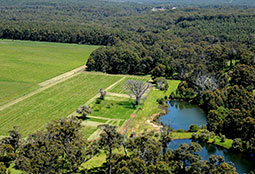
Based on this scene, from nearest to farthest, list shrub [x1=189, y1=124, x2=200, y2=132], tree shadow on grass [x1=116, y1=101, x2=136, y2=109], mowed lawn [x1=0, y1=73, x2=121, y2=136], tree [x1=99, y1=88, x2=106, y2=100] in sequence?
shrub [x1=189, y1=124, x2=200, y2=132] → mowed lawn [x1=0, y1=73, x2=121, y2=136] → tree shadow on grass [x1=116, y1=101, x2=136, y2=109] → tree [x1=99, y1=88, x2=106, y2=100]

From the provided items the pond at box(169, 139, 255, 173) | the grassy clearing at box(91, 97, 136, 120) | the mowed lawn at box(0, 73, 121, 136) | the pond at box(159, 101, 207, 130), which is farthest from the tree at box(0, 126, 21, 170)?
the pond at box(159, 101, 207, 130)

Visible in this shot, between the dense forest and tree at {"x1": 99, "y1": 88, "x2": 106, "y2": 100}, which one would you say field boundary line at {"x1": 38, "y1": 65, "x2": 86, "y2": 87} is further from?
tree at {"x1": 99, "y1": 88, "x2": 106, "y2": 100}

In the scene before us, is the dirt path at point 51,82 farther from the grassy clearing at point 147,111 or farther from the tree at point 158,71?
the grassy clearing at point 147,111

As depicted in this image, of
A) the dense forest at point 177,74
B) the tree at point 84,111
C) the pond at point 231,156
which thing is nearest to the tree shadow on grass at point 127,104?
the tree at point 84,111

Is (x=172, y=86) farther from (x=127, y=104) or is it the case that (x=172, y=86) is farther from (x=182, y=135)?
(x=182, y=135)

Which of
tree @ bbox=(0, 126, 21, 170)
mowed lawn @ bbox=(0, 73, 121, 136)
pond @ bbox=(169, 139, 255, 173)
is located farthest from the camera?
mowed lawn @ bbox=(0, 73, 121, 136)

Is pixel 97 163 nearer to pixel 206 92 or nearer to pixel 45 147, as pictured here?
pixel 45 147

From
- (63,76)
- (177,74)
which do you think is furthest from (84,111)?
(177,74)
